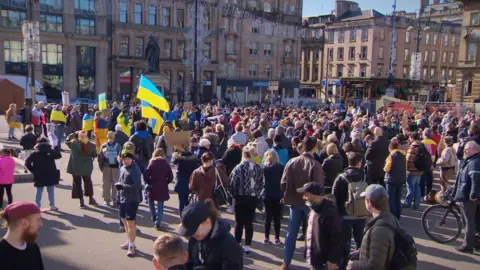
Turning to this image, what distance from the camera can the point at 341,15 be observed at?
66.5 metres

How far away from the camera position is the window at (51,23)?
139 ft

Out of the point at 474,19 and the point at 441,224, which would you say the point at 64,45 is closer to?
the point at 474,19

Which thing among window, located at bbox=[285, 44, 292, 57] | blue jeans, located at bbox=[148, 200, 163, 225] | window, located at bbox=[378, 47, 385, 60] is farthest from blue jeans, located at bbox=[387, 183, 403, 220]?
window, located at bbox=[378, 47, 385, 60]

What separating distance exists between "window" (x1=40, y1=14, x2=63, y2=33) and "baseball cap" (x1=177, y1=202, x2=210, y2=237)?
4413 centimetres

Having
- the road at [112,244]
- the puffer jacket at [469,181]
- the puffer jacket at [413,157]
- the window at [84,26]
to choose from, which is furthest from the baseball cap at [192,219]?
the window at [84,26]

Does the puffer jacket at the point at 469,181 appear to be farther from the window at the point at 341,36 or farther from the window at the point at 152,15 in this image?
the window at the point at 341,36

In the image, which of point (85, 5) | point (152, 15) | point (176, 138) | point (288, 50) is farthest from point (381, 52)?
point (176, 138)

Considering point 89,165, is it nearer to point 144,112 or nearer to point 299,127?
point 144,112

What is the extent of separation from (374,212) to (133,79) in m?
45.9

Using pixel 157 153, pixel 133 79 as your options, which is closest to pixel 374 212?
pixel 157 153

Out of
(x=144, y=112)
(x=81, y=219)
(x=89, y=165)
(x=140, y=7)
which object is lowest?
(x=81, y=219)

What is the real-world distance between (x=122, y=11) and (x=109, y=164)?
1600 inches

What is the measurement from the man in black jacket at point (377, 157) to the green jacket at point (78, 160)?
5.60 m

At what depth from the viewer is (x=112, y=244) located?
7.25 meters
